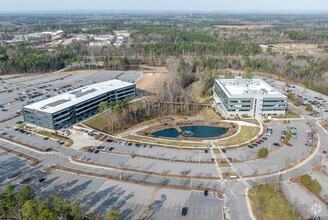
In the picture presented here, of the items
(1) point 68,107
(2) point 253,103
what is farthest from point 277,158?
(1) point 68,107

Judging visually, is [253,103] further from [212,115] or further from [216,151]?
[216,151]

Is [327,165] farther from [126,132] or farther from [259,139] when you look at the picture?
[126,132]

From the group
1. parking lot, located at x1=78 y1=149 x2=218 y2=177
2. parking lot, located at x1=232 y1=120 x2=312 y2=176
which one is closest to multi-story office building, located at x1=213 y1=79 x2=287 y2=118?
parking lot, located at x1=232 y1=120 x2=312 y2=176

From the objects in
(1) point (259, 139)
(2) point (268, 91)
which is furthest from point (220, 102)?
(1) point (259, 139)

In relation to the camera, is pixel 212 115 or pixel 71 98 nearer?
pixel 71 98

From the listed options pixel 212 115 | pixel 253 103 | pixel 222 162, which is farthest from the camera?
pixel 212 115

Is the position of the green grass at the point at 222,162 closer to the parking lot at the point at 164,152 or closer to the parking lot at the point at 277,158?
the parking lot at the point at 277,158

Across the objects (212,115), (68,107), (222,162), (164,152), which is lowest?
(212,115)
